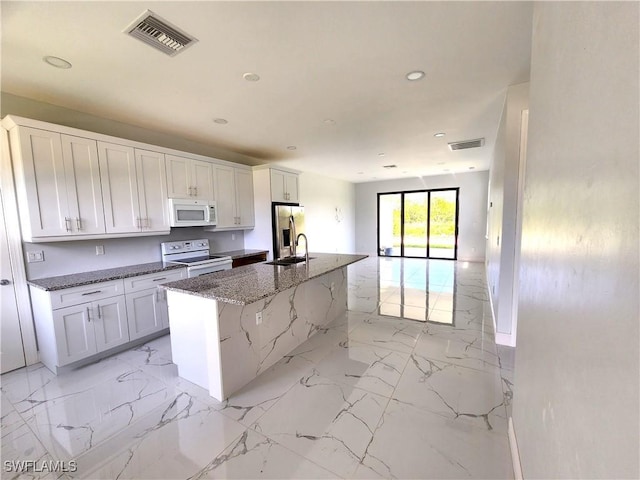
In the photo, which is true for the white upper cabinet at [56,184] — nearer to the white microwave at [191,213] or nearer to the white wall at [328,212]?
the white microwave at [191,213]

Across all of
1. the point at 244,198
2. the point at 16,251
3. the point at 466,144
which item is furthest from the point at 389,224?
the point at 16,251

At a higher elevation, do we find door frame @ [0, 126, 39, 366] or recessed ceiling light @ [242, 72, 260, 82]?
recessed ceiling light @ [242, 72, 260, 82]

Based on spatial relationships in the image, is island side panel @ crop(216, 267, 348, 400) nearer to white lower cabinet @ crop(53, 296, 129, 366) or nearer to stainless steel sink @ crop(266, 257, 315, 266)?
stainless steel sink @ crop(266, 257, 315, 266)

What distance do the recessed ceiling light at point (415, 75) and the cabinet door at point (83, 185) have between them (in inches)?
130

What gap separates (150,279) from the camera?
10.3ft

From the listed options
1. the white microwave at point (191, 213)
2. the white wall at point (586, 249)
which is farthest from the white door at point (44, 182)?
the white wall at point (586, 249)

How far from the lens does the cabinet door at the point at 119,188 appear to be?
3.00m

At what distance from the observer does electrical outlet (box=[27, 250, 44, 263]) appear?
8.82ft

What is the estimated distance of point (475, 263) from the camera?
24.5 feet

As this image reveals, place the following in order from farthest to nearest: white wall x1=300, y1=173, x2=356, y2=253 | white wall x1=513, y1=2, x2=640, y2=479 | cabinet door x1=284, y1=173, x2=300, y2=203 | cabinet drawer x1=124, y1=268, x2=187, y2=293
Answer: white wall x1=300, y1=173, x2=356, y2=253 → cabinet door x1=284, y1=173, x2=300, y2=203 → cabinet drawer x1=124, y1=268, x2=187, y2=293 → white wall x1=513, y1=2, x2=640, y2=479

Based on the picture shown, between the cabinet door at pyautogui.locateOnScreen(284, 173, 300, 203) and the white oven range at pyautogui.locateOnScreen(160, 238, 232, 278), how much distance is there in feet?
5.87

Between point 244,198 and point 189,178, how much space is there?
107 centimetres

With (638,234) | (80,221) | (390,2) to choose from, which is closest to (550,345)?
(638,234)

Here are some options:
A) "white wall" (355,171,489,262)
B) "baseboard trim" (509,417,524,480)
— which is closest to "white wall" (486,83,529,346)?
"baseboard trim" (509,417,524,480)
